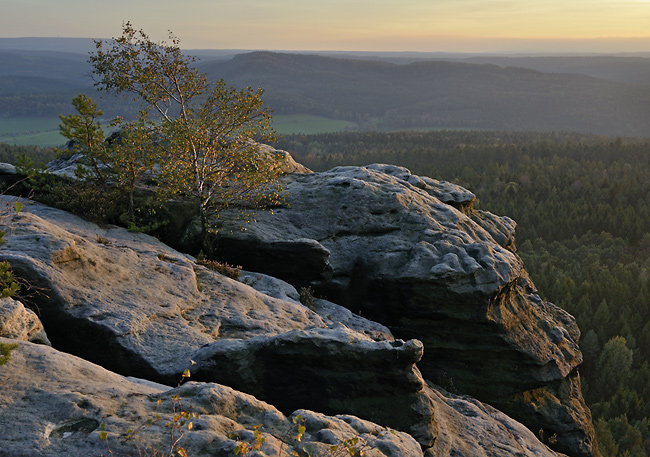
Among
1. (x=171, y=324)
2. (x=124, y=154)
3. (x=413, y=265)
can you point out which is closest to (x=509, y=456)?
(x=413, y=265)

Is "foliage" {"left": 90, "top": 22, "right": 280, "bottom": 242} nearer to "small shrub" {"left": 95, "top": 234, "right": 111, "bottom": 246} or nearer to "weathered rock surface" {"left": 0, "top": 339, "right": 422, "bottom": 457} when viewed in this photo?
"small shrub" {"left": 95, "top": 234, "right": 111, "bottom": 246}

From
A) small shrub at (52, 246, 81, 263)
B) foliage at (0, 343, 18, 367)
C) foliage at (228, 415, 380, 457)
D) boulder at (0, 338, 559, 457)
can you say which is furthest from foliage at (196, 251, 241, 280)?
foliage at (0, 343, 18, 367)

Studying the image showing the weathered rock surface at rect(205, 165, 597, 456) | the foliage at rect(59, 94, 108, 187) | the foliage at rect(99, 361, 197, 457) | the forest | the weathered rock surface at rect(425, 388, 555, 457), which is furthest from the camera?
the forest

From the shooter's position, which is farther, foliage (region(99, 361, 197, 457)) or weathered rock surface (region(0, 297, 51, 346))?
weathered rock surface (region(0, 297, 51, 346))

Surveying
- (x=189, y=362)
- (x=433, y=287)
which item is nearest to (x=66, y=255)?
(x=189, y=362)

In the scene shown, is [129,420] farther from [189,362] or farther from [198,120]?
[198,120]

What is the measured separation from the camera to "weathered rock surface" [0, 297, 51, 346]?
11.2m

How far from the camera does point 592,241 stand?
119m

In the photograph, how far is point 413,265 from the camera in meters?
24.4

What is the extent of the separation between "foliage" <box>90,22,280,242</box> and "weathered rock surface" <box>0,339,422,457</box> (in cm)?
1407

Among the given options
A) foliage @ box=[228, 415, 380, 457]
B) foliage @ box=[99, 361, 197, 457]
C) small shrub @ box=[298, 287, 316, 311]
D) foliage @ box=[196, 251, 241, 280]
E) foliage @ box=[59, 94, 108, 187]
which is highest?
foliage @ box=[59, 94, 108, 187]

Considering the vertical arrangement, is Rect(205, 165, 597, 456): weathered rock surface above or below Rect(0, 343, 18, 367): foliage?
below

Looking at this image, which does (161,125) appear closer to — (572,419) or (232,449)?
(232,449)

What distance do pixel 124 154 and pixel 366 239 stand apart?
473 inches
